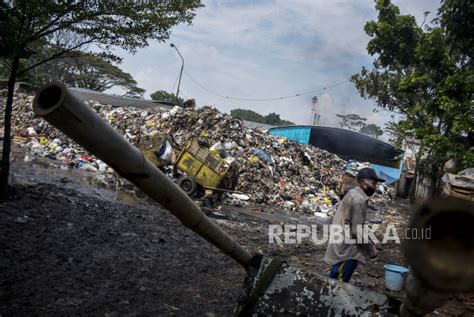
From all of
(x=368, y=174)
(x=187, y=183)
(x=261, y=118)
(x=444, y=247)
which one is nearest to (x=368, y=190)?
(x=368, y=174)

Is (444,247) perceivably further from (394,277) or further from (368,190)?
(394,277)

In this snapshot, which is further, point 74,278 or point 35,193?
point 35,193

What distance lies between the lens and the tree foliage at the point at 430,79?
7941 millimetres

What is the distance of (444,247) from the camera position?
3.50 ft

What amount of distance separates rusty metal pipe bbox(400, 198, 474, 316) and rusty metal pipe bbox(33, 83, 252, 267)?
1015mm

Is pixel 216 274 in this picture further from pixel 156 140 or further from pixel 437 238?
pixel 156 140

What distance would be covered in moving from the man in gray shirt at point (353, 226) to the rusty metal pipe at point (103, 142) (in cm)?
232

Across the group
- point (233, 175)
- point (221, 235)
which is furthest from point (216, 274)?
point (233, 175)

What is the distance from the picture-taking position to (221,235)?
2.21m

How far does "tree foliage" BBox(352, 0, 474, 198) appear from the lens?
313 inches

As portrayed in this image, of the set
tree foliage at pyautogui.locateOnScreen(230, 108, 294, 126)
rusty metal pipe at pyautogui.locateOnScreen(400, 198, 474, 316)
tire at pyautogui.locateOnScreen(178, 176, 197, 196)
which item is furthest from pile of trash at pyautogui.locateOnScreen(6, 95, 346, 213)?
tree foliage at pyautogui.locateOnScreen(230, 108, 294, 126)

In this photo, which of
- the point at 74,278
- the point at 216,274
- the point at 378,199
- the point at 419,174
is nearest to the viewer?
the point at 74,278

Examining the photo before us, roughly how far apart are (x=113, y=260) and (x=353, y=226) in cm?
300

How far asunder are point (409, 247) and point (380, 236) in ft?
29.7
